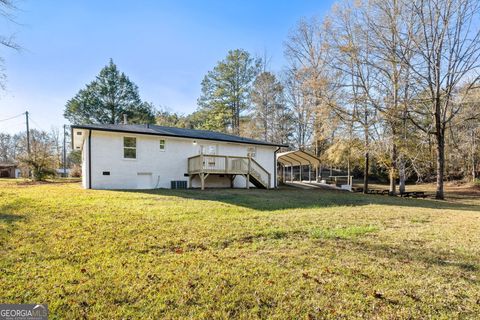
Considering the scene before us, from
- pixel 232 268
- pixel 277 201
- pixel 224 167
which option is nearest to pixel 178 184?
pixel 224 167

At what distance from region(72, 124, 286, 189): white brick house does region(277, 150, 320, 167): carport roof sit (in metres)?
5.27

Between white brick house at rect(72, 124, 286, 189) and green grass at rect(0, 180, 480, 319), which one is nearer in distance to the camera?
green grass at rect(0, 180, 480, 319)

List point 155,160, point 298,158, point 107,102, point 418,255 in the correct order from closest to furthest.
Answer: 1. point 418,255
2. point 155,160
3. point 298,158
4. point 107,102

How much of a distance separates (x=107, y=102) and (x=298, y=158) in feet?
79.7

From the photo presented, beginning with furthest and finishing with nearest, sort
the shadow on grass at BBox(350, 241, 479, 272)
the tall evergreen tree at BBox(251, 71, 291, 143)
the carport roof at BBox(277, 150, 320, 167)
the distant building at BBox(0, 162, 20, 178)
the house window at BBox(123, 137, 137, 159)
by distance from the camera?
the distant building at BBox(0, 162, 20, 178) < the tall evergreen tree at BBox(251, 71, 291, 143) < the carport roof at BBox(277, 150, 320, 167) < the house window at BBox(123, 137, 137, 159) < the shadow on grass at BBox(350, 241, 479, 272)

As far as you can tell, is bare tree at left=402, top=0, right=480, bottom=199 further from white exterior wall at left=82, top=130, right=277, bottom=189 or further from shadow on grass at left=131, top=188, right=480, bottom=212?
white exterior wall at left=82, top=130, right=277, bottom=189

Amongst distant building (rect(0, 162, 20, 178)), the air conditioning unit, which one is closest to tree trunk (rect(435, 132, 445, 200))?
the air conditioning unit

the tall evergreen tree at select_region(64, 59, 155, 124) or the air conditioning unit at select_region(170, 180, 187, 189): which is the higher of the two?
the tall evergreen tree at select_region(64, 59, 155, 124)

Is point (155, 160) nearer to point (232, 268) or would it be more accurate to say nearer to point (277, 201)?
point (277, 201)

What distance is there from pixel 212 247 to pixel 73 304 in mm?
2346

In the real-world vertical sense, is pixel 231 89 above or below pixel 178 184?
above

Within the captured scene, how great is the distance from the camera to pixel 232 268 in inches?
150

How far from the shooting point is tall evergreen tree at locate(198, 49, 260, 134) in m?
33.9

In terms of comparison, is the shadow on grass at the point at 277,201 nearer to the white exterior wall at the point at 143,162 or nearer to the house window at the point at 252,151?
the white exterior wall at the point at 143,162
